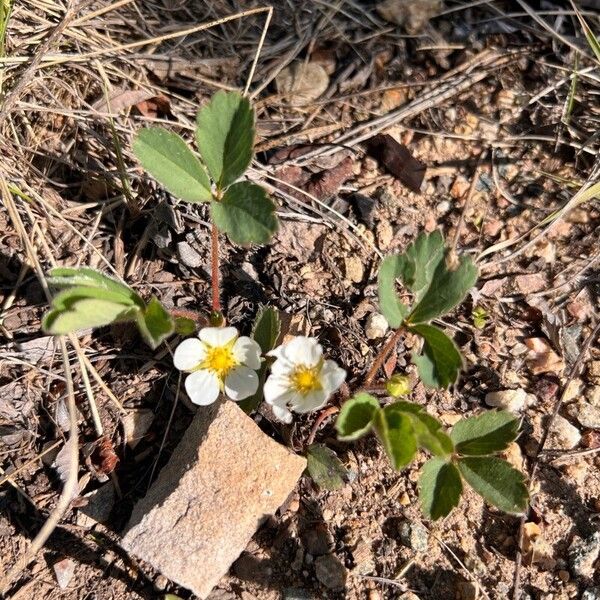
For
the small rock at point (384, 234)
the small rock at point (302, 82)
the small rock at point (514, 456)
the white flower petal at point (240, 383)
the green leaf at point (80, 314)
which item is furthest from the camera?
the small rock at point (302, 82)

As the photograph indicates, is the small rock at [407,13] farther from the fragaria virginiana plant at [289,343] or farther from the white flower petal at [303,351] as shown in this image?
the white flower petal at [303,351]

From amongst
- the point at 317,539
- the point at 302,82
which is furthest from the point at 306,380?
the point at 302,82

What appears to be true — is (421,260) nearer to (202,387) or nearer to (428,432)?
(428,432)

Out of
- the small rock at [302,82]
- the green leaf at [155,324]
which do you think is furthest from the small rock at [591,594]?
the small rock at [302,82]

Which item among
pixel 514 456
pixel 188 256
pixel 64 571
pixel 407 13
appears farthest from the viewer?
pixel 407 13

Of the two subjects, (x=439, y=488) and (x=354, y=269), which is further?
(x=354, y=269)

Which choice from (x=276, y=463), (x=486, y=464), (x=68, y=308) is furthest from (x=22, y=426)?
(x=486, y=464)
